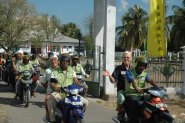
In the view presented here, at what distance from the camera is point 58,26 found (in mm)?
79438

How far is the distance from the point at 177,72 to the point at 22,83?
6.68m

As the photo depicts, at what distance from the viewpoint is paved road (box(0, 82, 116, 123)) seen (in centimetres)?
1113

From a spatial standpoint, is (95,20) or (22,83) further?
(95,20)

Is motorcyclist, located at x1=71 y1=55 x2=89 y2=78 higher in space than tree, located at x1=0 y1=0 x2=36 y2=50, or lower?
lower

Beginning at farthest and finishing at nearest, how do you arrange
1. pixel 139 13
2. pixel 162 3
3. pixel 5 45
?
pixel 139 13 → pixel 5 45 → pixel 162 3

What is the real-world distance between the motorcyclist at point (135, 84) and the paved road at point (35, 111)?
2585 mm

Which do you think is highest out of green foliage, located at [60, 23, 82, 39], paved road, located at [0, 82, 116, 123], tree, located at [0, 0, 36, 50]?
green foliage, located at [60, 23, 82, 39]

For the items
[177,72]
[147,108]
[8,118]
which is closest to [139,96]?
[147,108]

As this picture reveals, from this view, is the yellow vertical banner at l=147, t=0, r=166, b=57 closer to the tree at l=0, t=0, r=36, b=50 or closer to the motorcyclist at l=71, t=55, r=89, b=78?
the motorcyclist at l=71, t=55, r=89, b=78

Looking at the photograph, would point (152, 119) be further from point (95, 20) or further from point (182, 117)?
point (95, 20)

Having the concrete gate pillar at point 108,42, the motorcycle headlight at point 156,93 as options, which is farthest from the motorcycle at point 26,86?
the motorcycle headlight at point 156,93

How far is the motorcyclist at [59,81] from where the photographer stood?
27.9 feet

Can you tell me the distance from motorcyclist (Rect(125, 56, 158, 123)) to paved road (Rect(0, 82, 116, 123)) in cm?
259

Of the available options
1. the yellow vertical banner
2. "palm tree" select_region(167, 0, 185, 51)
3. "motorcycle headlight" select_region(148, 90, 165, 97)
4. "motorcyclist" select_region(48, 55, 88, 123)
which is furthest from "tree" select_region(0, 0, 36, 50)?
"motorcycle headlight" select_region(148, 90, 165, 97)
